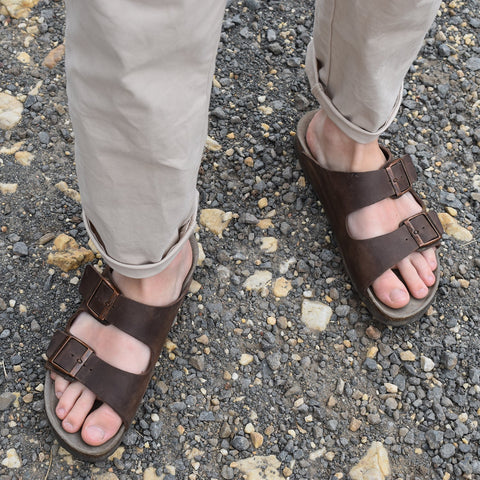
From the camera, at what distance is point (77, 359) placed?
139 centimetres

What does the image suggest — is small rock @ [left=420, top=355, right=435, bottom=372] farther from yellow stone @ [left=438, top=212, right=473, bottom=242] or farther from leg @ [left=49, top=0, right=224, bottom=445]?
leg @ [left=49, top=0, right=224, bottom=445]

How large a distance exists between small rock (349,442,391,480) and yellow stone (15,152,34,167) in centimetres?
126

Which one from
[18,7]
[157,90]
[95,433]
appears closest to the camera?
[157,90]

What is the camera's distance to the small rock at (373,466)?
1.42m

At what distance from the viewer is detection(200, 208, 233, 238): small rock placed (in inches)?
70.2

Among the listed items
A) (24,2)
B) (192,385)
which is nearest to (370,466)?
(192,385)

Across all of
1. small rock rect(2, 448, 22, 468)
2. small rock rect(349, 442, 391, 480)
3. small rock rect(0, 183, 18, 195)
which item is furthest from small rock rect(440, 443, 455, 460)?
small rock rect(0, 183, 18, 195)

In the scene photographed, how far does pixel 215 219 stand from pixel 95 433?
2.31 feet

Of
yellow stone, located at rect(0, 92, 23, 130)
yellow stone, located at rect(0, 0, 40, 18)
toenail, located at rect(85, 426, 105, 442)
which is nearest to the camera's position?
toenail, located at rect(85, 426, 105, 442)

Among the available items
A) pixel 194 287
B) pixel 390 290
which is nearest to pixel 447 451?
pixel 390 290

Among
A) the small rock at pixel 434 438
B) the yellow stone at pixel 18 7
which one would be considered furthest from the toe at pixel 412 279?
the yellow stone at pixel 18 7

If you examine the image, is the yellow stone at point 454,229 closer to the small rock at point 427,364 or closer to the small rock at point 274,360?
the small rock at point 427,364

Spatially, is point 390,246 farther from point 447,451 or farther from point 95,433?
point 95,433

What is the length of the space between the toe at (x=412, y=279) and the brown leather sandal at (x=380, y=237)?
2 cm
